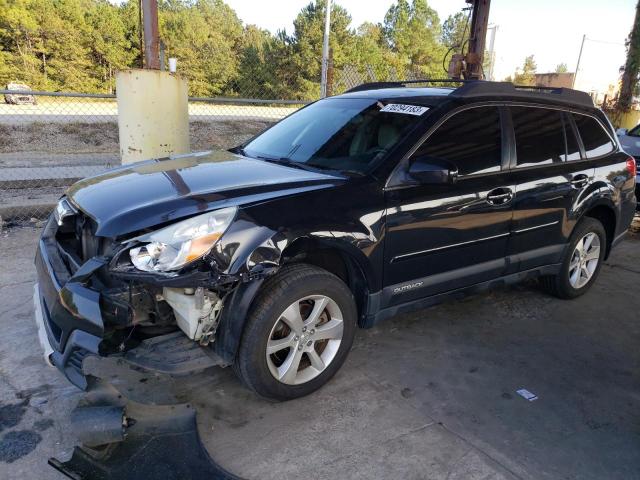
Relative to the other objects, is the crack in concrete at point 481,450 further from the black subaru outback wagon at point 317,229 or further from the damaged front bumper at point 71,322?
the damaged front bumper at point 71,322

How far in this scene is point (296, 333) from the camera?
279cm

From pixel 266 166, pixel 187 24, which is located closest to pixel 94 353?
pixel 266 166

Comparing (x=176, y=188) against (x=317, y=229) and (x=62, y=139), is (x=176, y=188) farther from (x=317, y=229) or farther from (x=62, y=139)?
(x=62, y=139)

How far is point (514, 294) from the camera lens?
472 centimetres

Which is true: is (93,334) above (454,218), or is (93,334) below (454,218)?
below

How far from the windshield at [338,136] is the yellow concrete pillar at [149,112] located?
A: 186cm

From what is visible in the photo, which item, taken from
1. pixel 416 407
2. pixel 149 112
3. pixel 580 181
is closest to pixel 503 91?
pixel 580 181

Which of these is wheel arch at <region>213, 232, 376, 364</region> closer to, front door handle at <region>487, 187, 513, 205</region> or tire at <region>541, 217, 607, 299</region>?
front door handle at <region>487, 187, 513, 205</region>

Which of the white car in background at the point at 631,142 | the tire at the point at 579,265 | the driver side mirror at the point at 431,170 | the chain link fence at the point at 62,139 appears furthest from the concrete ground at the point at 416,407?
the white car in background at the point at 631,142

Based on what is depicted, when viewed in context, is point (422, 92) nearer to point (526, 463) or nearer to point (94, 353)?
point (526, 463)

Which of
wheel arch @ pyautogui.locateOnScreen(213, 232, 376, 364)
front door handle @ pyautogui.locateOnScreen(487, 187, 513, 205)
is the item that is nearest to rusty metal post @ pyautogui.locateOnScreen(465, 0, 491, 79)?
front door handle @ pyautogui.locateOnScreen(487, 187, 513, 205)

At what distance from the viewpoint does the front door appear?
310 centimetres

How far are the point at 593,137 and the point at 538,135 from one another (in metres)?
0.85

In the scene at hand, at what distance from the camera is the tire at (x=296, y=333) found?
2.61 meters
